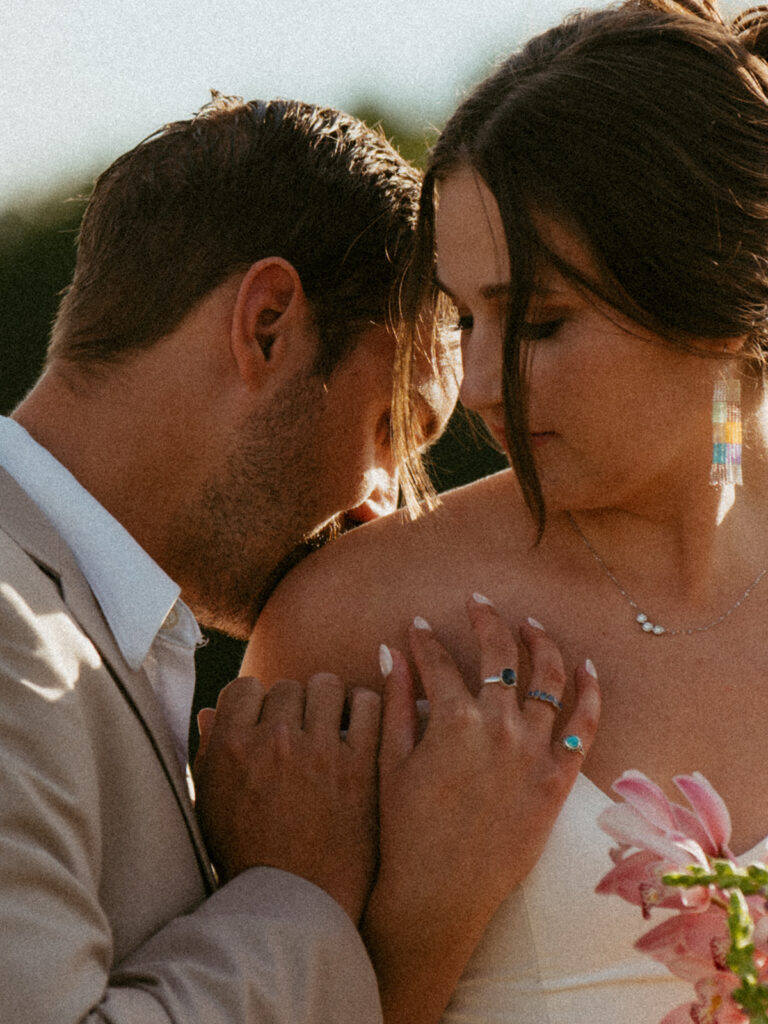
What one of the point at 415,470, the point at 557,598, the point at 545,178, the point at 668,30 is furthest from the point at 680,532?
the point at 668,30

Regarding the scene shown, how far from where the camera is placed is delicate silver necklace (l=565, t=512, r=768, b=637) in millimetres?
2826

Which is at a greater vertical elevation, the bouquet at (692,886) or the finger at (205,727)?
the bouquet at (692,886)

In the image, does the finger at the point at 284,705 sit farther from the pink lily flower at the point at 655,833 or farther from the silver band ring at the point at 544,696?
the pink lily flower at the point at 655,833

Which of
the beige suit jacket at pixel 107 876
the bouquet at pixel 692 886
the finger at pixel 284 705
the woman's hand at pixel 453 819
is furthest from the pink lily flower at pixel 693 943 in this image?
the finger at pixel 284 705

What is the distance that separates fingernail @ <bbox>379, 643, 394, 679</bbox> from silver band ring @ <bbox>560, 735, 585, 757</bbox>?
0.39 meters

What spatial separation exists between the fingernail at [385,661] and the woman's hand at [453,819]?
11cm

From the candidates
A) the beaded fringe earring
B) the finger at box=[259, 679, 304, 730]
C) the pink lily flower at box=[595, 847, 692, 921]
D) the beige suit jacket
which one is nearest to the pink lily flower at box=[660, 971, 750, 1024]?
the pink lily flower at box=[595, 847, 692, 921]

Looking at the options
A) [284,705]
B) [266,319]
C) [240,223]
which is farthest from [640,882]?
[240,223]

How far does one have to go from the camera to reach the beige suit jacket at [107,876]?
5.98ft

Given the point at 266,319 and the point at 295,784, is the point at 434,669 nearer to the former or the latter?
the point at 295,784

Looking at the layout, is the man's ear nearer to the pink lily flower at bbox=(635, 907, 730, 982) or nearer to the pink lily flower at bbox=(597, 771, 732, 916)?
the pink lily flower at bbox=(597, 771, 732, 916)

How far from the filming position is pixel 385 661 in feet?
8.84

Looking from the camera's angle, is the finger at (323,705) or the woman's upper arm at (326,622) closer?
the finger at (323,705)

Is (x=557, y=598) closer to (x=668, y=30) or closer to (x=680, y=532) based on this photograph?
(x=680, y=532)
